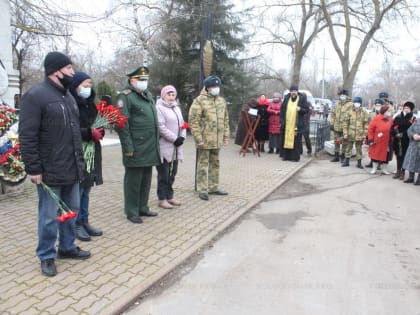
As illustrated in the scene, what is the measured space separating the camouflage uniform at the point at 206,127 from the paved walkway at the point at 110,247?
485 millimetres

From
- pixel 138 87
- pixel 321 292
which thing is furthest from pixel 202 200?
pixel 321 292

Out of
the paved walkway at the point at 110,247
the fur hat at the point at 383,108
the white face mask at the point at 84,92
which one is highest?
the fur hat at the point at 383,108

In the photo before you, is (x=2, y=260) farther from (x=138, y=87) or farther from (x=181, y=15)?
(x=181, y=15)

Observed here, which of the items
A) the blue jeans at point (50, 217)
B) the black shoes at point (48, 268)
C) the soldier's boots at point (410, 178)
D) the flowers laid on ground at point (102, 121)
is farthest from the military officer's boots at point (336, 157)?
the black shoes at point (48, 268)

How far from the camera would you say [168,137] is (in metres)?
5.44

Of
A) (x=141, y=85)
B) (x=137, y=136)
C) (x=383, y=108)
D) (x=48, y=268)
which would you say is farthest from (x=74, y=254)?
(x=383, y=108)

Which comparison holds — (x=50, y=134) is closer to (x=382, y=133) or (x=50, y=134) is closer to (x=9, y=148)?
(x=9, y=148)

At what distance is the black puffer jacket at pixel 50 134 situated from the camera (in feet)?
10.4

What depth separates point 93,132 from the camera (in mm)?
4066

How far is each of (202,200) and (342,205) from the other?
91.9 inches

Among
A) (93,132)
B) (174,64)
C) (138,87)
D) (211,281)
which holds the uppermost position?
(174,64)

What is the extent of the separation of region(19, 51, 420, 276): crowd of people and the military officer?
12 millimetres

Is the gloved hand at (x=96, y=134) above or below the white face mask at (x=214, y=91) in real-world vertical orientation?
below

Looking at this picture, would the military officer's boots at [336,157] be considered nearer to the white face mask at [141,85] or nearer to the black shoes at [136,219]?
the black shoes at [136,219]
